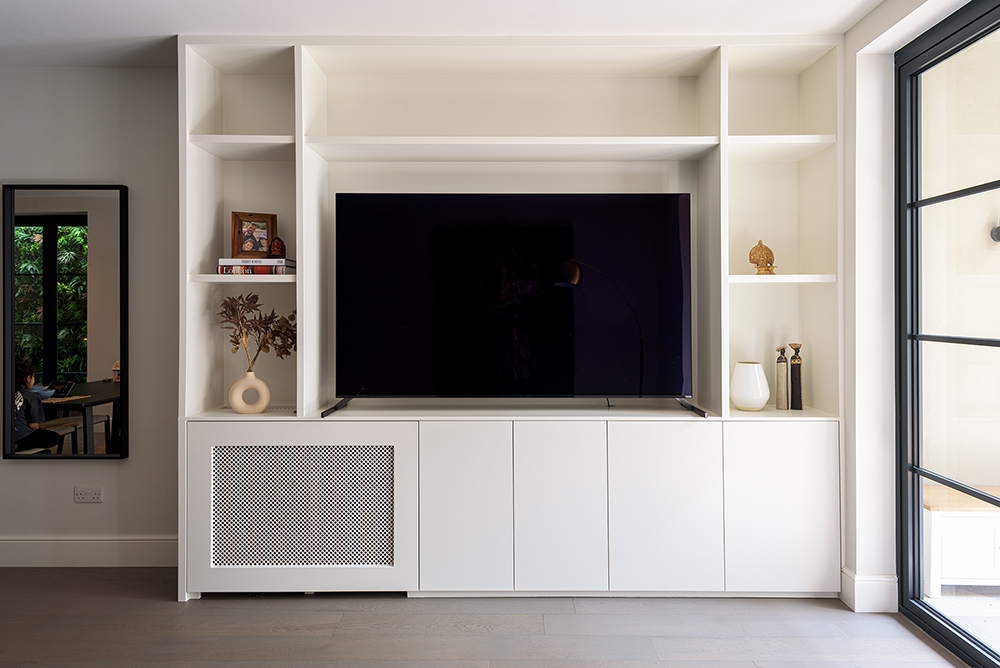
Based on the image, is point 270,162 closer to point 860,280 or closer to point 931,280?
point 860,280

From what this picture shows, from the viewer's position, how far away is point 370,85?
2898mm

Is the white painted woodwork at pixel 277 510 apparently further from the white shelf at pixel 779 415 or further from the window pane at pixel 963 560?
the window pane at pixel 963 560

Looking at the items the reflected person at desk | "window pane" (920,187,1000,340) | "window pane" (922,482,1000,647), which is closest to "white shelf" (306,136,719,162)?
"window pane" (920,187,1000,340)

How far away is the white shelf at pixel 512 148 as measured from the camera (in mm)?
2549

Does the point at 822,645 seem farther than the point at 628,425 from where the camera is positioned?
No

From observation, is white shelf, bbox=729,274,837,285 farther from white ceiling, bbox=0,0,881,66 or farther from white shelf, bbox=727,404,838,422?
white ceiling, bbox=0,0,881,66

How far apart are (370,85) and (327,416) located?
60.6 inches

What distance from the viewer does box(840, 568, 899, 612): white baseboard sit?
244 cm

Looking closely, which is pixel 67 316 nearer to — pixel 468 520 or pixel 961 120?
pixel 468 520

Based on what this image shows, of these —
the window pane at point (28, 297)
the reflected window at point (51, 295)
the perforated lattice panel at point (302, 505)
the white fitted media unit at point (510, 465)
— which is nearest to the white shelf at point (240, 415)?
the white fitted media unit at point (510, 465)

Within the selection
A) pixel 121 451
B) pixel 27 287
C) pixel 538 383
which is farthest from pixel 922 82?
pixel 27 287

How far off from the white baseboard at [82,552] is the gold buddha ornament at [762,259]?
9.91ft

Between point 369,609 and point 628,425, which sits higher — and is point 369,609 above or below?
below

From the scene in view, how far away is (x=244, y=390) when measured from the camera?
104 inches
